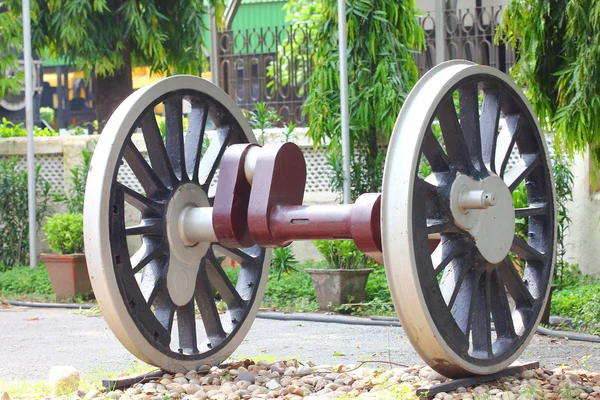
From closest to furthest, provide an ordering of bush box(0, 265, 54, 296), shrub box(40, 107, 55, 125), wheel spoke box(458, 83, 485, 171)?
wheel spoke box(458, 83, 485, 171) < bush box(0, 265, 54, 296) < shrub box(40, 107, 55, 125)

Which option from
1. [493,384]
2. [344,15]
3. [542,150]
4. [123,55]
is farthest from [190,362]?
[123,55]

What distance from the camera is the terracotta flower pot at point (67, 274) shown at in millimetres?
9211

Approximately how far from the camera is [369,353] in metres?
6.03

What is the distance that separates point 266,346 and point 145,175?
2.18 metres

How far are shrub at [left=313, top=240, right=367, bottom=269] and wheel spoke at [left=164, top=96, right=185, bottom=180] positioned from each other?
11.4 ft

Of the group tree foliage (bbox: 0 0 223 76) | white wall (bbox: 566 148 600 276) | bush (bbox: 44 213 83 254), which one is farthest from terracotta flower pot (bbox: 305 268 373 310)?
tree foliage (bbox: 0 0 223 76)

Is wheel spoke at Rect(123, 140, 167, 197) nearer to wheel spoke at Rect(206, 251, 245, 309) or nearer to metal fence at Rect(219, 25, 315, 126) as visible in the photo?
wheel spoke at Rect(206, 251, 245, 309)

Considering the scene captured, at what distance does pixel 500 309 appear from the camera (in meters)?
4.48

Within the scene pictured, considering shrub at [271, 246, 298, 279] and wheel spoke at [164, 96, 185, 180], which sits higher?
wheel spoke at [164, 96, 185, 180]

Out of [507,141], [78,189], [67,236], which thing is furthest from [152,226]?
[78,189]

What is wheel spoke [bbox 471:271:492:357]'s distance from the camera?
14.2ft

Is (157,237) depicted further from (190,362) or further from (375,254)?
(375,254)

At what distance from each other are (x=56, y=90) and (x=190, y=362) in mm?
18994

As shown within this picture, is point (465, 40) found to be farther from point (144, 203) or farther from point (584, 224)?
point (144, 203)
